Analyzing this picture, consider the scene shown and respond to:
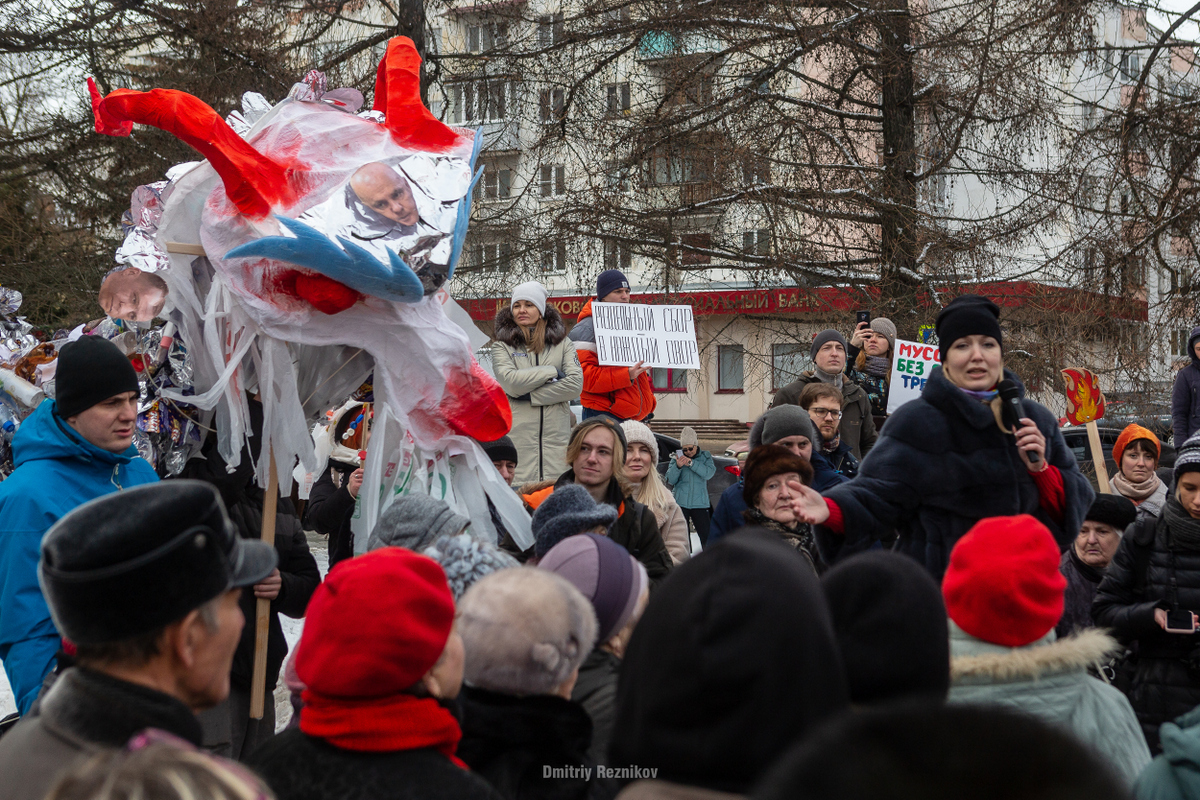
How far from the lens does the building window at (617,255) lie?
31.5ft

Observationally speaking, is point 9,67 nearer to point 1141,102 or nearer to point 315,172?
point 315,172

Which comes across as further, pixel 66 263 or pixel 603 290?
pixel 66 263

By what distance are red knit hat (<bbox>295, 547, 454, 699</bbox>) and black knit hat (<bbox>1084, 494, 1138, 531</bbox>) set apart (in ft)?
11.4

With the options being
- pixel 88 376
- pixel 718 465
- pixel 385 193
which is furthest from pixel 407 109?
pixel 718 465

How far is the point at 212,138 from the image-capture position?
131 inches

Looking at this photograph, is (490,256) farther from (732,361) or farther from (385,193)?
Result: (385,193)

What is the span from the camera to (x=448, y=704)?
1.96m

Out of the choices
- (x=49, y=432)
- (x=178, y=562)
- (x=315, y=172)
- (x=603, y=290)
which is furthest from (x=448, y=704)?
(x=603, y=290)

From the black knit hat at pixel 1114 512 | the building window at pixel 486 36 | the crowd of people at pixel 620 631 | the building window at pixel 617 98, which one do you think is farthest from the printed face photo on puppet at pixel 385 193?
the building window at pixel 486 36

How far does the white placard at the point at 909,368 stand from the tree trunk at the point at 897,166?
2773 millimetres

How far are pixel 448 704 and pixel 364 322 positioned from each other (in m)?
1.85

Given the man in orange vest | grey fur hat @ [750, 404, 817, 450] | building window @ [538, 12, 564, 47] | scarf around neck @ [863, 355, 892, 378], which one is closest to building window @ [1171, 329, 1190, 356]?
scarf around neck @ [863, 355, 892, 378]

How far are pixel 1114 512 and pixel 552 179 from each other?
22.8 ft

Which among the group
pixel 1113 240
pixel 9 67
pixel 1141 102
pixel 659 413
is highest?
pixel 9 67
